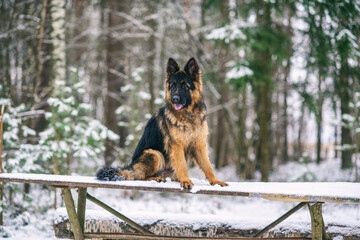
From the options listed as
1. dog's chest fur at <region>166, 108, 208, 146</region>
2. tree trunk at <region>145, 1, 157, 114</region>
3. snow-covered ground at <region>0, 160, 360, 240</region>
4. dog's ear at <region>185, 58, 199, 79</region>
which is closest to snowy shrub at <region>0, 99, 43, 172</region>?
snow-covered ground at <region>0, 160, 360, 240</region>

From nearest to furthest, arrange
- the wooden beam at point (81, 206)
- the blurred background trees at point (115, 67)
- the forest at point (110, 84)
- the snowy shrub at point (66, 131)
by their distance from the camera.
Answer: the wooden beam at point (81, 206) < the snowy shrub at point (66, 131) < the forest at point (110, 84) < the blurred background trees at point (115, 67)

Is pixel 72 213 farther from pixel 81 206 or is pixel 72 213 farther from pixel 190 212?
pixel 190 212

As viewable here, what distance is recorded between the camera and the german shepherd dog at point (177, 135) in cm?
374

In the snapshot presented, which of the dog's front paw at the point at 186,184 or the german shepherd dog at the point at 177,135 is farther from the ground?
the german shepherd dog at the point at 177,135

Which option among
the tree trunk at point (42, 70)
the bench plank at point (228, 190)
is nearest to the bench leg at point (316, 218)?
the bench plank at point (228, 190)

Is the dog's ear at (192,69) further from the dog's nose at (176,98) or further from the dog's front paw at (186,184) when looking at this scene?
the dog's front paw at (186,184)

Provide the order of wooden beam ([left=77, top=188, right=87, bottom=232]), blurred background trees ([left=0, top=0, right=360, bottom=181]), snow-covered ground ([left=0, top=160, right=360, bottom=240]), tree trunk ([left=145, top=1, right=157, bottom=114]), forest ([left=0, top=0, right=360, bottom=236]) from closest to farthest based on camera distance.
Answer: wooden beam ([left=77, top=188, right=87, bottom=232]) < snow-covered ground ([left=0, top=160, right=360, bottom=240]) < forest ([left=0, top=0, right=360, bottom=236]) < blurred background trees ([left=0, top=0, right=360, bottom=181]) < tree trunk ([left=145, top=1, right=157, bottom=114])

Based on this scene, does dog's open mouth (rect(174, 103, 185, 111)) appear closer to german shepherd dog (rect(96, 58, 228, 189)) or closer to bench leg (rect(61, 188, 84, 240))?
german shepherd dog (rect(96, 58, 228, 189))

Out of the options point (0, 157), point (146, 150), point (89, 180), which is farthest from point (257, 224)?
point (0, 157)

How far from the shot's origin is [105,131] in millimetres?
6336

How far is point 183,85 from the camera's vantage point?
3.80 meters

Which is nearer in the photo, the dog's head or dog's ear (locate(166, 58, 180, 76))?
the dog's head

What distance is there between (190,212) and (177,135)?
169 inches

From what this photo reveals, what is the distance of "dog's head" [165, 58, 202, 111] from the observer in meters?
3.70
